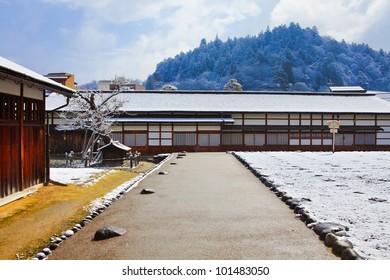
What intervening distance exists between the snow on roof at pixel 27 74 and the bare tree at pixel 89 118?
1377 centimetres

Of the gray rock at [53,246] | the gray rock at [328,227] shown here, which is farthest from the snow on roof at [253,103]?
the gray rock at [328,227]

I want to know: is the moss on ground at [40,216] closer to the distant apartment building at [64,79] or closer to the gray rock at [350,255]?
the gray rock at [350,255]

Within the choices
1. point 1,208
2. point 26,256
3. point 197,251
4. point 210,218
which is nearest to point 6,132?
point 1,208

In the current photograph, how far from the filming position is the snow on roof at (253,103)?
34625 millimetres

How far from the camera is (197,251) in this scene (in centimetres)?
525

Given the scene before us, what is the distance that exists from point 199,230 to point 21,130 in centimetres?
646

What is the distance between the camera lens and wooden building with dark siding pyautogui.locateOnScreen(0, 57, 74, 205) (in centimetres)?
925

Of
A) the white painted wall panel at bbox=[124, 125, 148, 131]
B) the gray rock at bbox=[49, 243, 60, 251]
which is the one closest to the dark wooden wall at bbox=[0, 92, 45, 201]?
the gray rock at bbox=[49, 243, 60, 251]

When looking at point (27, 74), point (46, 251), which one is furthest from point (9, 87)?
point (46, 251)

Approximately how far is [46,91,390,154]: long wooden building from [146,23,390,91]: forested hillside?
80.9 m

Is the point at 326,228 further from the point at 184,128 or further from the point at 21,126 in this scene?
the point at 184,128
